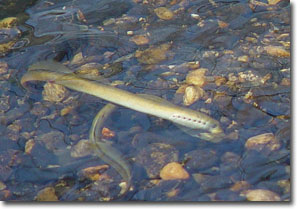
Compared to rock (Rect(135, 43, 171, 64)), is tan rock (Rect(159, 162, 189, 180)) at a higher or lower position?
lower

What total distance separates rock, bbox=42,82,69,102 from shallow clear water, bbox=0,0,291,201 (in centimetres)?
2

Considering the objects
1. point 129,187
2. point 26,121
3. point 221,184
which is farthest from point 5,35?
point 221,184

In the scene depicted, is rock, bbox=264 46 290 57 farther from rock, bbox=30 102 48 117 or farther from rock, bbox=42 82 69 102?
rock, bbox=30 102 48 117

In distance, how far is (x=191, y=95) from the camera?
4.07m

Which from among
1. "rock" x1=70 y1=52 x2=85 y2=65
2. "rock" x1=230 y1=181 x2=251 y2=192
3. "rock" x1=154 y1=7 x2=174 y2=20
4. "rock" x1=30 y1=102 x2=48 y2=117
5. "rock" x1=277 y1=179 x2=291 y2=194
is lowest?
"rock" x1=230 y1=181 x2=251 y2=192

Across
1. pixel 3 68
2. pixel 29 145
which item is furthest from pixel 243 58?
pixel 3 68

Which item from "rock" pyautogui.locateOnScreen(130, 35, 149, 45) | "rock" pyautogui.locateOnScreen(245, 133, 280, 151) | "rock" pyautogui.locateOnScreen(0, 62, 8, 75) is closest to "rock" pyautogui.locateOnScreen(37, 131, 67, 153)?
"rock" pyautogui.locateOnScreen(0, 62, 8, 75)

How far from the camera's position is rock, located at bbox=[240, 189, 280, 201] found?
3.12 meters

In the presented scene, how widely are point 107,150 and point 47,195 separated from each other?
0.61 meters

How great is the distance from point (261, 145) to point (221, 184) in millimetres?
501

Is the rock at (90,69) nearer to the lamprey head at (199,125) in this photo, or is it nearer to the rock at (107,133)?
the rock at (107,133)

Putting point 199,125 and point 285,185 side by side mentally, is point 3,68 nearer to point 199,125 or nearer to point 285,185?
point 199,125

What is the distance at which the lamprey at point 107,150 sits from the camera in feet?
11.6

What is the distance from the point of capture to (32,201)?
11.2ft
